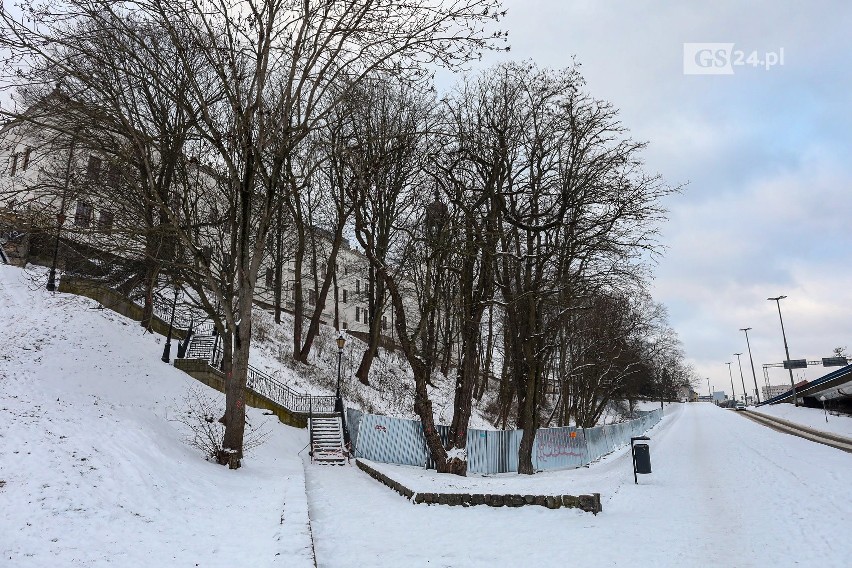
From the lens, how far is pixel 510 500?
10.6m

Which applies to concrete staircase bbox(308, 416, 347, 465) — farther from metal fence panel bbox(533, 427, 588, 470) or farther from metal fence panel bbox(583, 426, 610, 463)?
metal fence panel bbox(583, 426, 610, 463)

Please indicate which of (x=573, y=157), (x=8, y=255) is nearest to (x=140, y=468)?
(x=573, y=157)

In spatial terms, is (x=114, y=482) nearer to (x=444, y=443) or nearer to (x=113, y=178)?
(x=113, y=178)

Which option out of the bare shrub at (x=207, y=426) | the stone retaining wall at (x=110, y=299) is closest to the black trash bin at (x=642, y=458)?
the bare shrub at (x=207, y=426)

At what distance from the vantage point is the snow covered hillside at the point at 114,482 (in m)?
6.27

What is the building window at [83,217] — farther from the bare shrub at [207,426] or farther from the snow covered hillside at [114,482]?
the bare shrub at [207,426]

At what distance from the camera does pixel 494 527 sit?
894cm

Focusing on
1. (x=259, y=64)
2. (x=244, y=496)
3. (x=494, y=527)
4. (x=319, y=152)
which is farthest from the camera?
(x=319, y=152)

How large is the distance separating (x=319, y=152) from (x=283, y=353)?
16874 mm

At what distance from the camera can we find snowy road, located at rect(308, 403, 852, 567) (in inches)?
283

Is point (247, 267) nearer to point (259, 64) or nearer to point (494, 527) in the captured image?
point (259, 64)

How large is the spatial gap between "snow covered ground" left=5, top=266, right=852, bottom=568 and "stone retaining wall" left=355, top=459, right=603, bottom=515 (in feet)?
0.78

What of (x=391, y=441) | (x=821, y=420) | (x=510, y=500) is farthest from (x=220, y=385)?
(x=821, y=420)

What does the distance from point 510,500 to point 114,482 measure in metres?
7.19
